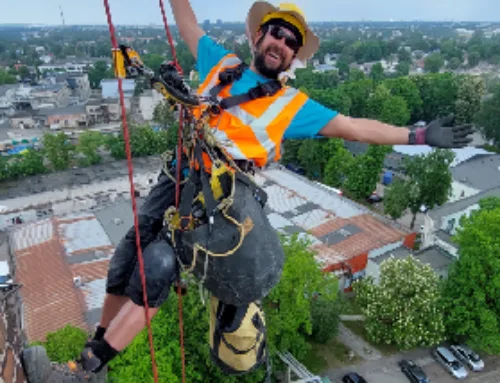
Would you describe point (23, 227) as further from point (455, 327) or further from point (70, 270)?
point (455, 327)

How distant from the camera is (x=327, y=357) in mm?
16984

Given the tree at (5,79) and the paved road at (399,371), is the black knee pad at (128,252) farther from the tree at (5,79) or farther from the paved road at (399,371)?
the tree at (5,79)

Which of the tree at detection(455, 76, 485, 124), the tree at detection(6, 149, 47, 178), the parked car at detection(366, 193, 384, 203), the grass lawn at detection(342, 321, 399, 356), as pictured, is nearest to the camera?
the grass lawn at detection(342, 321, 399, 356)

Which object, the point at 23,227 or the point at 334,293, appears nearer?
the point at 334,293

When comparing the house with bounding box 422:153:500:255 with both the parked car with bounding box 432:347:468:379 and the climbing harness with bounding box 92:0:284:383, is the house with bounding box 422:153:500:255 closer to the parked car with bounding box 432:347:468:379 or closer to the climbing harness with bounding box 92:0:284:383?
the parked car with bounding box 432:347:468:379

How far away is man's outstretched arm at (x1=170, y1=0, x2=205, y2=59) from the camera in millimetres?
5367

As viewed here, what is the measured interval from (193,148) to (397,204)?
889 inches

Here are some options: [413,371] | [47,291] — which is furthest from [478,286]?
[47,291]

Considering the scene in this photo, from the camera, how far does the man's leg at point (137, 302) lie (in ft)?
13.4

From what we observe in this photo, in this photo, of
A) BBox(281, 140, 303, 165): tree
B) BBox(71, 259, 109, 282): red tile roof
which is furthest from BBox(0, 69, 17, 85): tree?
BBox(71, 259, 109, 282): red tile roof

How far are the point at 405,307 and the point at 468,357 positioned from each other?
3311mm

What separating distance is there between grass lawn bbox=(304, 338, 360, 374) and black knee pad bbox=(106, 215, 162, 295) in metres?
12.9

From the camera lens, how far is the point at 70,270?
18.9 meters

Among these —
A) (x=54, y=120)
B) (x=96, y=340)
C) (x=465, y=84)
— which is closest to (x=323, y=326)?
(x=96, y=340)
